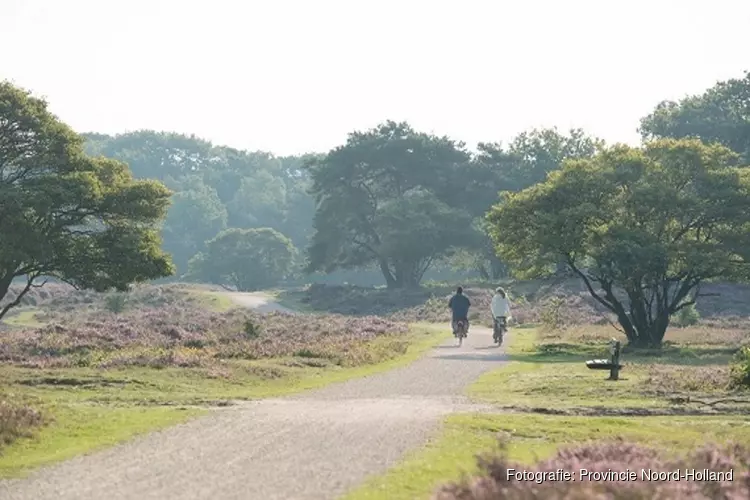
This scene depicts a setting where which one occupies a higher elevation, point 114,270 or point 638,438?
point 114,270

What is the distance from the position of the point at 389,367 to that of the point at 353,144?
223 ft

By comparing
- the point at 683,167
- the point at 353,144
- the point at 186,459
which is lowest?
the point at 186,459

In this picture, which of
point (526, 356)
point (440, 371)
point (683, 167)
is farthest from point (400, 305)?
point (440, 371)

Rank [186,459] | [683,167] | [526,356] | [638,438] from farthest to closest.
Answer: [683,167] < [526,356] < [638,438] < [186,459]

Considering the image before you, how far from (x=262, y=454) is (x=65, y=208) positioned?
26195 millimetres

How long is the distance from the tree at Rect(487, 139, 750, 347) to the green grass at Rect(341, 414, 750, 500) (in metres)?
20.8

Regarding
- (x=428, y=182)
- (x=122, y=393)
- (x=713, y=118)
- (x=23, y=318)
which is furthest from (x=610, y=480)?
(x=713, y=118)

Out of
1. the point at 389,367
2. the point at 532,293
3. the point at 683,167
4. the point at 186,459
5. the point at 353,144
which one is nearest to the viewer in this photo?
the point at 186,459

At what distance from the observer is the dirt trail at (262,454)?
11.5 m

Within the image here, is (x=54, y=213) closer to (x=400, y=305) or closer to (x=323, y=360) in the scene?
(x=323, y=360)

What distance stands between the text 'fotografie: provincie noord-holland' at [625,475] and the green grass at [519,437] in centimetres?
195

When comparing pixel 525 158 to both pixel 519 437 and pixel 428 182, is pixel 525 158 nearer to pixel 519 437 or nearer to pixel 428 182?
pixel 428 182

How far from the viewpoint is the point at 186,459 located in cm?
1350

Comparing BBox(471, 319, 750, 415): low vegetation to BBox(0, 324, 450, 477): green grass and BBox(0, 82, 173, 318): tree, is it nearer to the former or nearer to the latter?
BBox(0, 324, 450, 477): green grass
